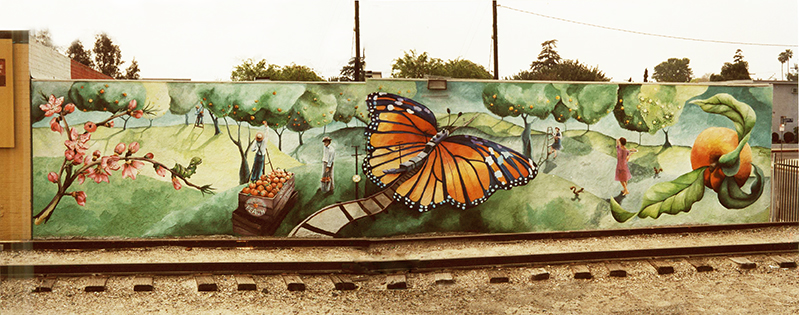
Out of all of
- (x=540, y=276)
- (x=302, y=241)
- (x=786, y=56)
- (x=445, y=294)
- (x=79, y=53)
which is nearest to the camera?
(x=445, y=294)

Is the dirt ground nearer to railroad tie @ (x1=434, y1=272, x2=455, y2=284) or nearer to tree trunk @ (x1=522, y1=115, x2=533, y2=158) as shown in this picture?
railroad tie @ (x1=434, y1=272, x2=455, y2=284)

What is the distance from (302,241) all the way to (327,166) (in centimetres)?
126

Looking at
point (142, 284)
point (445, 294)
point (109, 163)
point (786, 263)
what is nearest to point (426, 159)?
point (445, 294)

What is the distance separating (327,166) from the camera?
31.0 ft

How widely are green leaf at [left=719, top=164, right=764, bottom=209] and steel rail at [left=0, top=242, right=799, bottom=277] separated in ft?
6.79

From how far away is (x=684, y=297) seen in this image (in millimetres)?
6742

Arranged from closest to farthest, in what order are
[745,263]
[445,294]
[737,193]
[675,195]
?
[445,294], [745,263], [675,195], [737,193]

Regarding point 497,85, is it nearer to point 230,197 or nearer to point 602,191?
point 602,191

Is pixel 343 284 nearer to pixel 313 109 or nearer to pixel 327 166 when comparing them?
pixel 327 166

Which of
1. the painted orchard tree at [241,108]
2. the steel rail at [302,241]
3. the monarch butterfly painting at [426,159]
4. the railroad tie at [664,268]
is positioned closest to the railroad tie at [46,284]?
the steel rail at [302,241]

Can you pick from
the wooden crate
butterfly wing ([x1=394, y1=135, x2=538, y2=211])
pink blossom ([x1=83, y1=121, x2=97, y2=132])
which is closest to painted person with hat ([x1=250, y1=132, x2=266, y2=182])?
the wooden crate

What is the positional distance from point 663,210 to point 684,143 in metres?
1.26

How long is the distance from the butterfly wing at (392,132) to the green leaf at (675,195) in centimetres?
413

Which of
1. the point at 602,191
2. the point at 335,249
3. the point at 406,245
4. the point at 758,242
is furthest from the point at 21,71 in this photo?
the point at 758,242
